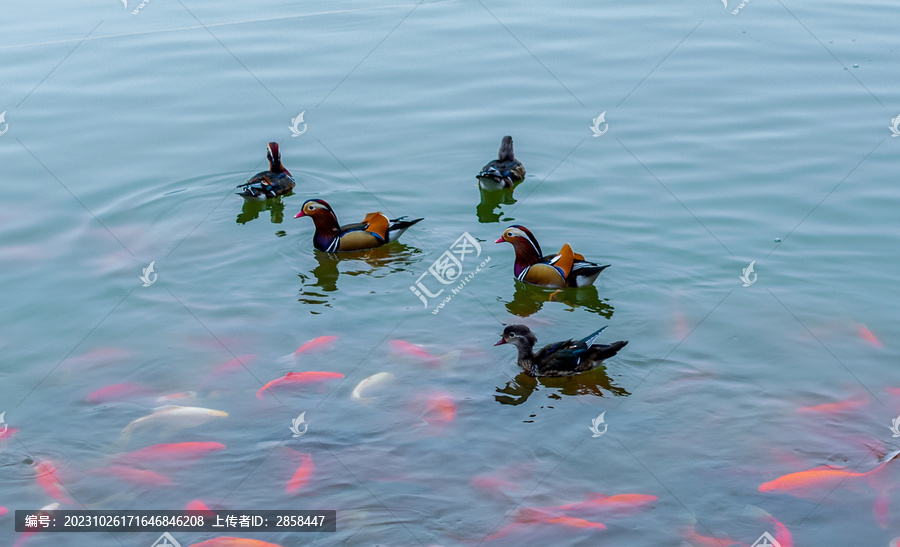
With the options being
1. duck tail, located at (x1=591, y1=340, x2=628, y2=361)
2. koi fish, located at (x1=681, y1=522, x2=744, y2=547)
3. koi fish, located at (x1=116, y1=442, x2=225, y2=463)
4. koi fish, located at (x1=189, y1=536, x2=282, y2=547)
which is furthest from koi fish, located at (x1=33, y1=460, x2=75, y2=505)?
koi fish, located at (x1=681, y1=522, x2=744, y2=547)

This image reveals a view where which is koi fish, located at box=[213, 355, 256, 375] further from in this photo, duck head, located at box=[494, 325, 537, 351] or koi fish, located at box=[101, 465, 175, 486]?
duck head, located at box=[494, 325, 537, 351]

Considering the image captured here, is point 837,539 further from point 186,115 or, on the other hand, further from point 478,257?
point 186,115

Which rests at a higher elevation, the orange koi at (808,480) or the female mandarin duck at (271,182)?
the female mandarin duck at (271,182)

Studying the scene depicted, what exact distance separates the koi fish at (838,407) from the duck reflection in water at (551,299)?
3.04m

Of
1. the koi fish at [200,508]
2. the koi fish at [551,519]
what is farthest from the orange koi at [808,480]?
the koi fish at [200,508]

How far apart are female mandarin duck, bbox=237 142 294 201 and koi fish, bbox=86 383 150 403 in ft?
17.4

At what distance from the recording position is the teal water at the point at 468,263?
902 cm

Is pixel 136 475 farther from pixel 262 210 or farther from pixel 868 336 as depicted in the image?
pixel 868 336

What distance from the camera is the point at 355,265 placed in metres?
13.8

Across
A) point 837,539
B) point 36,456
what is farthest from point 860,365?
point 36,456

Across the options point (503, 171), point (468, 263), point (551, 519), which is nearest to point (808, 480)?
point (551, 519)

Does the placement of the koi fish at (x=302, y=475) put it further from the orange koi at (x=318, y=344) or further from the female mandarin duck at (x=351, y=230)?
the female mandarin duck at (x=351, y=230)

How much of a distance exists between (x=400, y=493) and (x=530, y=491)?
1.32 metres

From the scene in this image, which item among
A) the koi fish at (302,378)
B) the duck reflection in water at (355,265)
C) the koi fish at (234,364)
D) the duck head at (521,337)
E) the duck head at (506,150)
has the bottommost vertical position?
the koi fish at (302,378)
